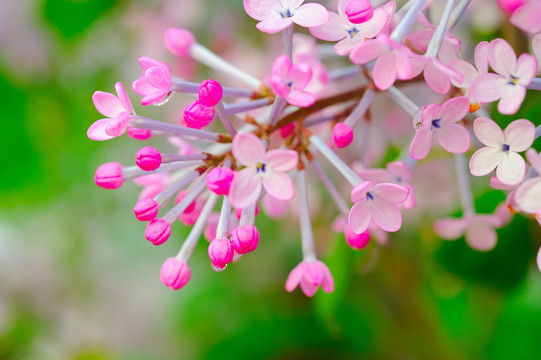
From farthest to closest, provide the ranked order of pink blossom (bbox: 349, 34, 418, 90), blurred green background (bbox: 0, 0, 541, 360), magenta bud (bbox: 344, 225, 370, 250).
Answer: blurred green background (bbox: 0, 0, 541, 360) < magenta bud (bbox: 344, 225, 370, 250) < pink blossom (bbox: 349, 34, 418, 90)

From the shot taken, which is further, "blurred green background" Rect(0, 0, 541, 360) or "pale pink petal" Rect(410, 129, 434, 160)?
"blurred green background" Rect(0, 0, 541, 360)

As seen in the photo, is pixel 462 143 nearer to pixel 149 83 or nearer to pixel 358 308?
pixel 149 83

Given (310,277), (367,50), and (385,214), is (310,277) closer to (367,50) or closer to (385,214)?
(385,214)

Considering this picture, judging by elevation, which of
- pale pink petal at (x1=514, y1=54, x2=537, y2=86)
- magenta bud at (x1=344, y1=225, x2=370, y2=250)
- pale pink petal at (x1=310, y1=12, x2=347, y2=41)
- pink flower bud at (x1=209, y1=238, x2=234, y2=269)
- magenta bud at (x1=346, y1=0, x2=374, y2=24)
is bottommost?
magenta bud at (x1=344, y1=225, x2=370, y2=250)

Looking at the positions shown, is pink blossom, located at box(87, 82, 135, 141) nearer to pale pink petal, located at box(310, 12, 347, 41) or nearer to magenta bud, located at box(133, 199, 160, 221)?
magenta bud, located at box(133, 199, 160, 221)

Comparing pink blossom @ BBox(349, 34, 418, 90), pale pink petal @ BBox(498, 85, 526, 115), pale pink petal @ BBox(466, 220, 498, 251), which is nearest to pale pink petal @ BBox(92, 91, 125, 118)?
pink blossom @ BBox(349, 34, 418, 90)

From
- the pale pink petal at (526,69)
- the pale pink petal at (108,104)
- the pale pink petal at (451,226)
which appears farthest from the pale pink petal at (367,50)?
the pale pink petal at (451,226)

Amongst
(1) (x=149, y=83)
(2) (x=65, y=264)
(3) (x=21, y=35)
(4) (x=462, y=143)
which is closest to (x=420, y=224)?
(4) (x=462, y=143)

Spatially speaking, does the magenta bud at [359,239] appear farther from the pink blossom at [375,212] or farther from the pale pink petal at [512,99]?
the pale pink petal at [512,99]

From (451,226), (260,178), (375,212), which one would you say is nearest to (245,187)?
(260,178)
